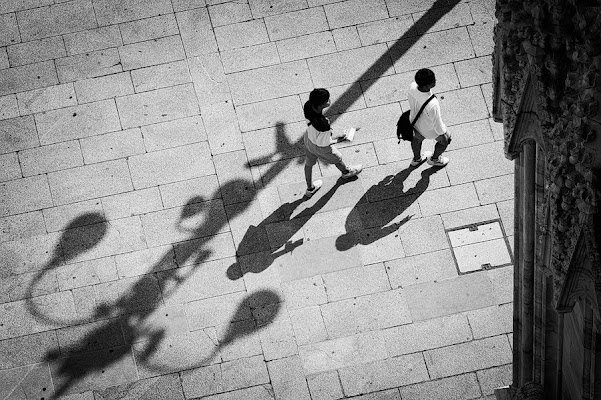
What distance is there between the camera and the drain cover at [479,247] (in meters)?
14.8

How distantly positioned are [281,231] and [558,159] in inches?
297

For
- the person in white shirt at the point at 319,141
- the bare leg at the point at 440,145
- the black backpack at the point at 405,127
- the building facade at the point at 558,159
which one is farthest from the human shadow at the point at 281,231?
the building facade at the point at 558,159

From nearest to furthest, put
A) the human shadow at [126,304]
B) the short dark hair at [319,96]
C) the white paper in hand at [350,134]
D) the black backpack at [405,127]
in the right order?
the short dark hair at [319,96]
the human shadow at [126,304]
the black backpack at [405,127]
the white paper in hand at [350,134]

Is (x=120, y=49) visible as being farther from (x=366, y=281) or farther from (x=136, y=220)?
(x=366, y=281)

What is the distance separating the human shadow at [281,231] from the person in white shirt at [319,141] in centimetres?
19

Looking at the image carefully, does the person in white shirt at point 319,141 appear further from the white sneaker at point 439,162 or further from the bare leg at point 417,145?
the white sneaker at point 439,162

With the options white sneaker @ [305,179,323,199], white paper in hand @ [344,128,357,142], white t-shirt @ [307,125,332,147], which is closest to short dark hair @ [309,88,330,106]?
white t-shirt @ [307,125,332,147]

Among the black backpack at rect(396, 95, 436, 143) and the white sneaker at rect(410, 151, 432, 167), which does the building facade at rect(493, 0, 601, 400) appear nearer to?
the black backpack at rect(396, 95, 436, 143)

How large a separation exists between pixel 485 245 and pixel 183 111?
4967mm

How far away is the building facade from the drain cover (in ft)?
13.1

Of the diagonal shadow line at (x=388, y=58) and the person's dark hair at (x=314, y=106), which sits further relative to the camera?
the diagonal shadow line at (x=388, y=58)

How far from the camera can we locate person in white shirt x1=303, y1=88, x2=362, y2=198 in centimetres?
1415

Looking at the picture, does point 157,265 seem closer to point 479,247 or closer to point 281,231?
point 281,231

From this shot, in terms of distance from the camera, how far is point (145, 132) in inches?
641
